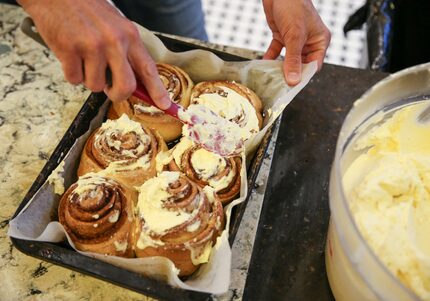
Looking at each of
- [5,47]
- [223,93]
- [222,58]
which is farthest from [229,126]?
[5,47]

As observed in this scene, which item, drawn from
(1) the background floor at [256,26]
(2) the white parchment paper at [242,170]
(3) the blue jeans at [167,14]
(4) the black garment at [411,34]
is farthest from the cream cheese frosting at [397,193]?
(1) the background floor at [256,26]

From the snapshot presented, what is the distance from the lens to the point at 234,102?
1034 millimetres

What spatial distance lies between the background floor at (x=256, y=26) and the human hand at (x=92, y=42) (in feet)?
4.56

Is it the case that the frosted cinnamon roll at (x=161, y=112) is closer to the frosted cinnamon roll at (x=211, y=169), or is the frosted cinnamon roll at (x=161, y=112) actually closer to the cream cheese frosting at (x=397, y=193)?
the frosted cinnamon roll at (x=211, y=169)

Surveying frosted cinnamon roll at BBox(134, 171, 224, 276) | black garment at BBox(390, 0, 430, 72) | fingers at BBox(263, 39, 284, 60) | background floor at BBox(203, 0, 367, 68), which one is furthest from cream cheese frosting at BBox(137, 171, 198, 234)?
background floor at BBox(203, 0, 367, 68)

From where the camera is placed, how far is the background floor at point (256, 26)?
7.13 feet

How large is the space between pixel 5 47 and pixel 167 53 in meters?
0.50

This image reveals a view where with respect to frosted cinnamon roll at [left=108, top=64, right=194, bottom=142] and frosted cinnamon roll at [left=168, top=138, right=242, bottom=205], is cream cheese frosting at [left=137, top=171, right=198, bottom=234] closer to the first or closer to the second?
frosted cinnamon roll at [left=168, top=138, right=242, bottom=205]

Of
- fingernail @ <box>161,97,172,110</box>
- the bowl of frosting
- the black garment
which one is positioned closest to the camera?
the bowl of frosting

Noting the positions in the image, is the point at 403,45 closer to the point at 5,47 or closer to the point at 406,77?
the point at 406,77

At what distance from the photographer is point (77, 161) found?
971 millimetres

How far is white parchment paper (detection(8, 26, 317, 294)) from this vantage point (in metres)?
0.78

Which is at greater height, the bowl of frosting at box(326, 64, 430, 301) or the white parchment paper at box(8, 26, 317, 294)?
the bowl of frosting at box(326, 64, 430, 301)

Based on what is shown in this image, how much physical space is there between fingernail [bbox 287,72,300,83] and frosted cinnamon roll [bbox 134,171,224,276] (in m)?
0.35
